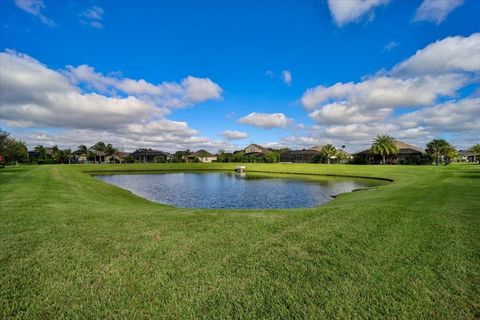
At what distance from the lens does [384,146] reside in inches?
3442

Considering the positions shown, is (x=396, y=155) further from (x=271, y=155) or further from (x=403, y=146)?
(x=271, y=155)

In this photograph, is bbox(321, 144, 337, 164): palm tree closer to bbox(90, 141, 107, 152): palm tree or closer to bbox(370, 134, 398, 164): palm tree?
bbox(370, 134, 398, 164): palm tree

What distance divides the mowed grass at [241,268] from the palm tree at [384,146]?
286 ft

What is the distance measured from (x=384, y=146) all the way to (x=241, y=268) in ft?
309

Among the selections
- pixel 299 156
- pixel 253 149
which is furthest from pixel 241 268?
pixel 253 149

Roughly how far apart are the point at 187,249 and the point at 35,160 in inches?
4704

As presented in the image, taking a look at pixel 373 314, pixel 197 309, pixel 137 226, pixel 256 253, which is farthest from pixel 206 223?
pixel 373 314

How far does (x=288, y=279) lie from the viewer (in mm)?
4863

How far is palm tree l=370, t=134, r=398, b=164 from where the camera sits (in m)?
87.6

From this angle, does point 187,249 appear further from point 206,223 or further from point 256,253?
point 206,223

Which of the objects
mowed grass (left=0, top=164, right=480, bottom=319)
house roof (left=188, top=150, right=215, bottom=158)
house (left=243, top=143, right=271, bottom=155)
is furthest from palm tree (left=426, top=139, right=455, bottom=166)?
house roof (left=188, top=150, right=215, bottom=158)

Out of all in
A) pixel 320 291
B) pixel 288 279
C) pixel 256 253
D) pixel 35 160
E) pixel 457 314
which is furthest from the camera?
pixel 35 160

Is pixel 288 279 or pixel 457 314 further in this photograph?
pixel 288 279

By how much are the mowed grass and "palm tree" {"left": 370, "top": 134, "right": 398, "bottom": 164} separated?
87175mm
